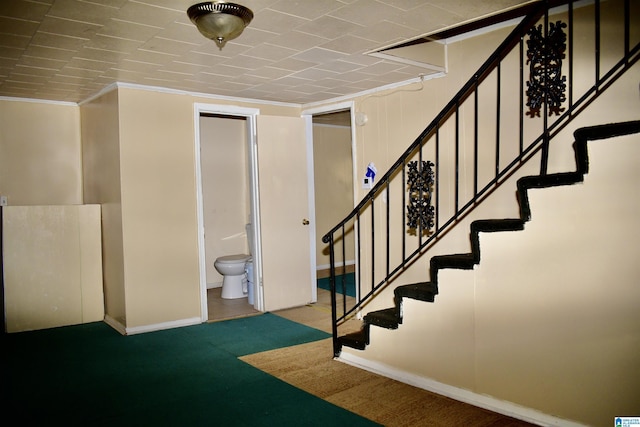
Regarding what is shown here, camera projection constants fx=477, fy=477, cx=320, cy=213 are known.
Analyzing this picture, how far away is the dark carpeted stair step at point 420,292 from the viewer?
310 centimetres

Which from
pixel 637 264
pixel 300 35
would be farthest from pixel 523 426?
pixel 300 35

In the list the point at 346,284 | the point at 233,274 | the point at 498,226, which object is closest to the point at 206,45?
the point at 498,226

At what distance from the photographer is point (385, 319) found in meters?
3.43

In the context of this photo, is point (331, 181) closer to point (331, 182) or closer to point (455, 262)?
point (331, 182)

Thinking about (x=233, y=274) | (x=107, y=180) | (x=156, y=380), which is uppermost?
(x=107, y=180)

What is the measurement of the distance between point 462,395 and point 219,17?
8.80ft

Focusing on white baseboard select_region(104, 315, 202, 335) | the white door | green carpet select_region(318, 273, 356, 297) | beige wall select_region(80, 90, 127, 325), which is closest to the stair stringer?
the white door

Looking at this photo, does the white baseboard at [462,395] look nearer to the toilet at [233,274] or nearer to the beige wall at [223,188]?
the toilet at [233,274]

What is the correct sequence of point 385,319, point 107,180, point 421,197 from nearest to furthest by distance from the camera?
point 385,319 < point 421,197 < point 107,180

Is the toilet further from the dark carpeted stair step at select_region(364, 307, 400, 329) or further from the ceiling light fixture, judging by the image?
the ceiling light fixture

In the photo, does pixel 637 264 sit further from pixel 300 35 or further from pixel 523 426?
pixel 300 35

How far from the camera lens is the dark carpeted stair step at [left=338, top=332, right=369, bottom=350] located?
357 centimetres

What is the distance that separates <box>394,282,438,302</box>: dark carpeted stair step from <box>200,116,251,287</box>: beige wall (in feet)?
13.4

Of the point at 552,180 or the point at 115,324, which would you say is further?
the point at 115,324
